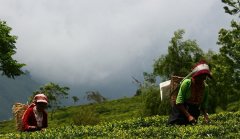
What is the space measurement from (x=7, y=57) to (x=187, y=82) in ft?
124

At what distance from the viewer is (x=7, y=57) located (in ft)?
155

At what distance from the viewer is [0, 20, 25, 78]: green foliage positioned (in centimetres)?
4694

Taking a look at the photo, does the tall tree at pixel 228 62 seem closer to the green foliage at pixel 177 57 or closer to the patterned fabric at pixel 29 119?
the green foliage at pixel 177 57

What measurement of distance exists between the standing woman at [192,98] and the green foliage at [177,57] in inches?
1619

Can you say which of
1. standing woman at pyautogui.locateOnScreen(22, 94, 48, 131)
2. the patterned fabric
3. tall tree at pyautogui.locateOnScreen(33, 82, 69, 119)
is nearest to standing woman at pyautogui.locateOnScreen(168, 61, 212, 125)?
standing woman at pyautogui.locateOnScreen(22, 94, 48, 131)

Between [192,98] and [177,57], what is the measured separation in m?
42.7

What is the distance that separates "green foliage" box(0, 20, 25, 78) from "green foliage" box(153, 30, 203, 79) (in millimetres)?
17036

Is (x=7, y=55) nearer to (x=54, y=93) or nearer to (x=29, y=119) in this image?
(x=29, y=119)

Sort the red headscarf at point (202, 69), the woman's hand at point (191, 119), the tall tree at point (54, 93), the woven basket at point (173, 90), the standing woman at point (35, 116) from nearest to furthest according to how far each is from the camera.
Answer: the red headscarf at point (202, 69), the woman's hand at point (191, 119), the woven basket at point (173, 90), the standing woman at point (35, 116), the tall tree at point (54, 93)

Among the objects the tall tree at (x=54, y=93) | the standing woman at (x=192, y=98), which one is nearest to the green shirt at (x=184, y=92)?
the standing woman at (x=192, y=98)

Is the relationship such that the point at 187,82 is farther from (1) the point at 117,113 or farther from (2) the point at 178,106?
(1) the point at 117,113

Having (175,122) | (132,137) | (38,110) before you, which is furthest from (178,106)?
(38,110)

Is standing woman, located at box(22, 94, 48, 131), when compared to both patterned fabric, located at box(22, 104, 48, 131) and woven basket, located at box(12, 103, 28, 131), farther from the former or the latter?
woven basket, located at box(12, 103, 28, 131)

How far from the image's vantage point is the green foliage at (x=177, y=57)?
5375cm
